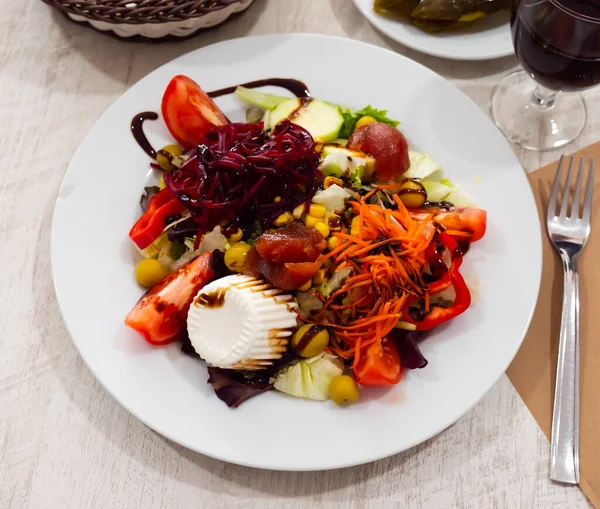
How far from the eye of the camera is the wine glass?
5.60ft

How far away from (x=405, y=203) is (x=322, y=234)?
353 millimetres

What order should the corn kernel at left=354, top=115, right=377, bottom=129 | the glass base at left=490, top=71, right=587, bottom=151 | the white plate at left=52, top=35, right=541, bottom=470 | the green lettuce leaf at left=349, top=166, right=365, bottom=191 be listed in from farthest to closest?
the glass base at left=490, top=71, right=587, bottom=151
the corn kernel at left=354, top=115, right=377, bottom=129
the green lettuce leaf at left=349, top=166, right=365, bottom=191
the white plate at left=52, top=35, right=541, bottom=470

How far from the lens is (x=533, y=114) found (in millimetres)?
2275

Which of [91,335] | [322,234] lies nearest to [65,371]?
[91,335]

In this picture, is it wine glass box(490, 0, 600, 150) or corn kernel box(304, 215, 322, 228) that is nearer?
wine glass box(490, 0, 600, 150)

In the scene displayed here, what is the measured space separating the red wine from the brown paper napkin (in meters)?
0.48

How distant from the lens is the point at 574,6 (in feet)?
5.74

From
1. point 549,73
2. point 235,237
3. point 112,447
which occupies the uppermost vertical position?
point 549,73

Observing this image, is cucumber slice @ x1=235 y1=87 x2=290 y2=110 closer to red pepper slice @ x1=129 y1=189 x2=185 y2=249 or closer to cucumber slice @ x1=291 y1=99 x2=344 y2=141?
cucumber slice @ x1=291 y1=99 x2=344 y2=141

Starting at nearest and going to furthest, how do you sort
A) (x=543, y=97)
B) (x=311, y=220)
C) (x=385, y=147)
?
(x=311, y=220) → (x=385, y=147) → (x=543, y=97)

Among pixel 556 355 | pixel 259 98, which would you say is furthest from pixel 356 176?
pixel 556 355

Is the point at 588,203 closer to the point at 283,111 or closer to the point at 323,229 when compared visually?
the point at 323,229

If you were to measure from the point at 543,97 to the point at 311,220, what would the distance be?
1136 mm

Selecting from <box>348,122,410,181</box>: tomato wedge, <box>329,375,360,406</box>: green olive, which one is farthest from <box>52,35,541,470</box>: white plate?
<box>348,122,410,181</box>: tomato wedge
